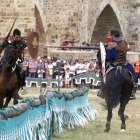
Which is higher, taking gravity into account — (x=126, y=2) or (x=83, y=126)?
(x=126, y=2)

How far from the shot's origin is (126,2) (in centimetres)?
3397

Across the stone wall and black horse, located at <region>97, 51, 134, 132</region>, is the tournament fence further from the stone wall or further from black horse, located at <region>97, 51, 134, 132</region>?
the stone wall

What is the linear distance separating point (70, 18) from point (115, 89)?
17.6 metres

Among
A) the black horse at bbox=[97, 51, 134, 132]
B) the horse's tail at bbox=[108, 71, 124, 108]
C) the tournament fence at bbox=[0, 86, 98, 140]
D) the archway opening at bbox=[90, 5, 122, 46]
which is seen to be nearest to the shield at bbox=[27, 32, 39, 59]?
the tournament fence at bbox=[0, 86, 98, 140]

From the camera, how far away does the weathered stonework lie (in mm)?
23844

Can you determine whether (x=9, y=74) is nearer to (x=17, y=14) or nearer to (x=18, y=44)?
(x=18, y=44)

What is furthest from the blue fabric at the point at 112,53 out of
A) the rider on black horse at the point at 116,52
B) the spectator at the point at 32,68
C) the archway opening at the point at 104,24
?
the archway opening at the point at 104,24

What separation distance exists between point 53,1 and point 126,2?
8630mm

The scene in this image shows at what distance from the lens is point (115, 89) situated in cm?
938

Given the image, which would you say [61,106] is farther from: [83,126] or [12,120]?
[12,120]

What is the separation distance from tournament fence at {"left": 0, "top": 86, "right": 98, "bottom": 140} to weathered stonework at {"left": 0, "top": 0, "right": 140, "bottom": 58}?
1263 cm

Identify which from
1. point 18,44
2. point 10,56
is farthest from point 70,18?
point 10,56

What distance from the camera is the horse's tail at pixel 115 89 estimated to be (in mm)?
9336

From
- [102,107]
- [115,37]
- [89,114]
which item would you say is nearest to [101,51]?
[115,37]
